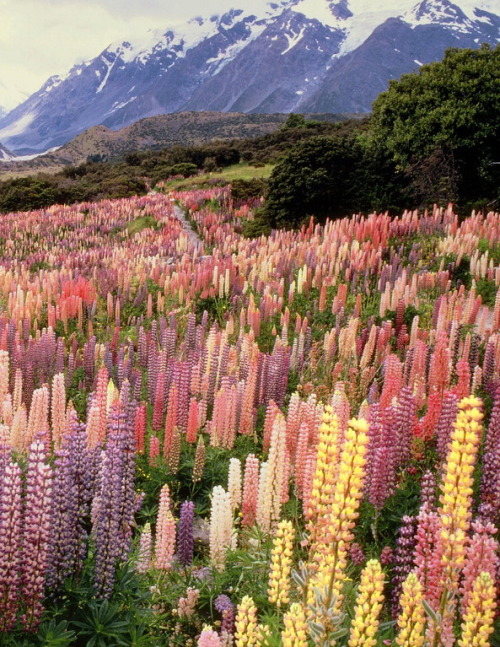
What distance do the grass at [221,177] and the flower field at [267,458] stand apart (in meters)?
22.0

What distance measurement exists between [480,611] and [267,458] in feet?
10.7

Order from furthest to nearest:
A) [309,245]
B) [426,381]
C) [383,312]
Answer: [309,245]
[383,312]
[426,381]

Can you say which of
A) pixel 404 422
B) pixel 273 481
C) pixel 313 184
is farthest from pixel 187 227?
pixel 273 481

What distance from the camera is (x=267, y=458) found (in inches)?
201

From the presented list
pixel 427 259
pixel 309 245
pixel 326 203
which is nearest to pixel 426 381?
pixel 427 259

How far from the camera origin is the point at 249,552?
3611mm

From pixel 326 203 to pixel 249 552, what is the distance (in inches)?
693

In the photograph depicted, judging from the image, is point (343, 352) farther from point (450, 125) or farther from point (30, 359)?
point (450, 125)

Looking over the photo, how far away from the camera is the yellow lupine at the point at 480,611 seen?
1.87 m

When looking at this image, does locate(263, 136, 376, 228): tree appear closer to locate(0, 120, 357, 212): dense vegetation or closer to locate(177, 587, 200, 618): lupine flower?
locate(0, 120, 357, 212): dense vegetation

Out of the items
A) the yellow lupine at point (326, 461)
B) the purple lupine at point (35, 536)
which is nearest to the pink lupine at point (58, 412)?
the purple lupine at point (35, 536)

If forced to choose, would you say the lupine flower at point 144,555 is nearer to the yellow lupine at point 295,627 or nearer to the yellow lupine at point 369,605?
the yellow lupine at point 295,627

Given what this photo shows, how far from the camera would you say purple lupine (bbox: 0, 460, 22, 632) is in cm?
242

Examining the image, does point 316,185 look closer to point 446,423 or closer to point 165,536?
Answer: point 446,423
